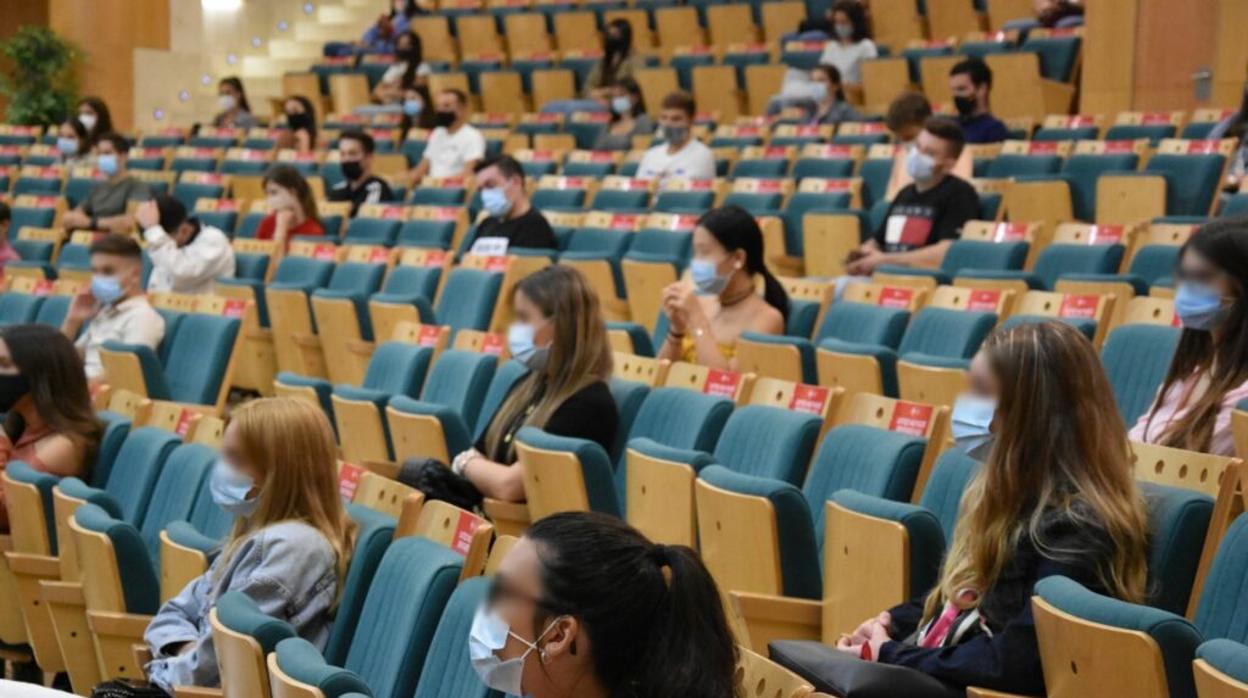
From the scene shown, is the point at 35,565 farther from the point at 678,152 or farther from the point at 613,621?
the point at 678,152

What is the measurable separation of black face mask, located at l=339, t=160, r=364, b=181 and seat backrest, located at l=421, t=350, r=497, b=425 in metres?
3.92

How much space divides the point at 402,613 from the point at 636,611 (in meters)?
0.81

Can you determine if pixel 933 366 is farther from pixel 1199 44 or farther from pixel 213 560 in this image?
pixel 1199 44

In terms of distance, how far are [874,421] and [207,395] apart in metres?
2.67

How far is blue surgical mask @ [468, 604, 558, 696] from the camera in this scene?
1.69 metres

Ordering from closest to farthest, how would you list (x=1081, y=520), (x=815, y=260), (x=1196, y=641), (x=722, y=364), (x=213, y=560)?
1. (x=1196, y=641)
2. (x=1081, y=520)
3. (x=213, y=560)
4. (x=722, y=364)
5. (x=815, y=260)

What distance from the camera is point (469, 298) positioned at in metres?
5.72

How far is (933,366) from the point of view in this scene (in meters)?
3.64

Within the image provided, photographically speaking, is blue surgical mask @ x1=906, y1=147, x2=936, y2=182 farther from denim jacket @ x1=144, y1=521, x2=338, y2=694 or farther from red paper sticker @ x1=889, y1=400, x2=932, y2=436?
denim jacket @ x1=144, y1=521, x2=338, y2=694

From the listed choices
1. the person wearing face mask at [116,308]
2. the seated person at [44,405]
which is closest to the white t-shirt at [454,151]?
the person wearing face mask at [116,308]

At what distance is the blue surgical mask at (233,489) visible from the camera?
2809mm

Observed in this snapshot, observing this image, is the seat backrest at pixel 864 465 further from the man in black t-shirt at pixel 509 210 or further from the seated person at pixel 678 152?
the seated person at pixel 678 152

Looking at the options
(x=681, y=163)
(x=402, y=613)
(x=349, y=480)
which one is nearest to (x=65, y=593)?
(x=349, y=480)

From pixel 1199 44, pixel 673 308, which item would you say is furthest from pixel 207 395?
pixel 1199 44
